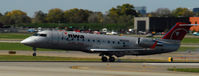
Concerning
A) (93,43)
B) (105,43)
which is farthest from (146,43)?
(93,43)

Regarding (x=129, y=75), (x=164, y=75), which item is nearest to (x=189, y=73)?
(x=164, y=75)

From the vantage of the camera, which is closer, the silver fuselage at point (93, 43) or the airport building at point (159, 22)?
the silver fuselage at point (93, 43)

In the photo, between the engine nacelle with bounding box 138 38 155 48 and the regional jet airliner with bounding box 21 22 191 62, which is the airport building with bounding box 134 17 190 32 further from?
the engine nacelle with bounding box 138 38 155 48

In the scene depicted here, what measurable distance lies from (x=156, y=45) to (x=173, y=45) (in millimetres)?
2127

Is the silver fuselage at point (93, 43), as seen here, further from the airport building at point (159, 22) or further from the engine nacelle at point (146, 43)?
the airport building at point (159, 22)

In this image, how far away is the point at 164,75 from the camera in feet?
114

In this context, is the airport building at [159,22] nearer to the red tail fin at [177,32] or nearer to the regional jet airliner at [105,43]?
the red tail fin at [177,32]

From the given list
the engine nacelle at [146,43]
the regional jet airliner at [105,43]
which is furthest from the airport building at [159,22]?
the engine nacelle at [146,43]

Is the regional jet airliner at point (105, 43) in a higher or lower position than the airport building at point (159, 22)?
lower

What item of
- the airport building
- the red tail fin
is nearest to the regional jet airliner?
the red tail fin

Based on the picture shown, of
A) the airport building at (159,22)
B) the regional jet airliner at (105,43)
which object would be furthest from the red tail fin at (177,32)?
the airport building at (159,22)

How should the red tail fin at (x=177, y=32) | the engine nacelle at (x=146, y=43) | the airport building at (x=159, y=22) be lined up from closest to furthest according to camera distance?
the engine nacelle at (x=146, y=43) → the red tail fin at (x=177, y=32) → the airport building at (x=159, y=22)

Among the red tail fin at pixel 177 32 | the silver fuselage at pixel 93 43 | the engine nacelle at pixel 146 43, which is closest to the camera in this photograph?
the silver fuselage at pixel 93 43

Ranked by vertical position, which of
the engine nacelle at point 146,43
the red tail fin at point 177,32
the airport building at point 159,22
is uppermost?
the airport building at point 159,22
